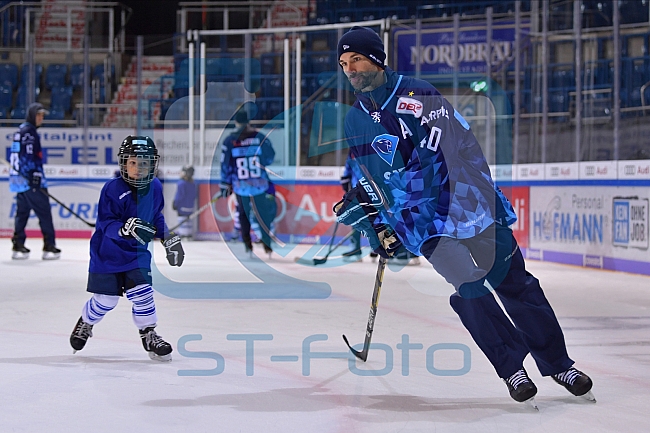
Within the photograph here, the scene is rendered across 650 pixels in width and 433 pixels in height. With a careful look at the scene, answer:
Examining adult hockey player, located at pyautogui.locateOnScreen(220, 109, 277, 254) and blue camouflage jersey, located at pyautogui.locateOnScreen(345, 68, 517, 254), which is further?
adult hockey player, located at pyautogui.locateOnScreen(220, 109, 277, 254)

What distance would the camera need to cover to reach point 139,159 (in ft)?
12.6

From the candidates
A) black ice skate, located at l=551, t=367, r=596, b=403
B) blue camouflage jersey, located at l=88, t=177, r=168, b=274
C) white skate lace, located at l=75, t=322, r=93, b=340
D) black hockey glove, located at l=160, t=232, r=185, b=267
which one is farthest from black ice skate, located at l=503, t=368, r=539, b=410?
white skate lace, located at l=75, t=322, r=93, b=340

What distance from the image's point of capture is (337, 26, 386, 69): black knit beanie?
3.11m

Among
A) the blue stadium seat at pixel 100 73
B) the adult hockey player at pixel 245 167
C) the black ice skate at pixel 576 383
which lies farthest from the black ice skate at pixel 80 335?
the blue stadium seat at pixel 100 73

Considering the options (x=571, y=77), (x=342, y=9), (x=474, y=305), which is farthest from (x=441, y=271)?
(x=342, y=9)

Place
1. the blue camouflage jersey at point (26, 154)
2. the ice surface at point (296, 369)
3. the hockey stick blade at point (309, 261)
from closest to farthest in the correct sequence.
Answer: the ice surface at point (296, 369)
the blue camouflage jersey at point (26, 154)
the hockey stick blade at point (309, 261)

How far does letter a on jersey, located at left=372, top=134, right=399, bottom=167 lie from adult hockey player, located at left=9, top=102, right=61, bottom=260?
662cm

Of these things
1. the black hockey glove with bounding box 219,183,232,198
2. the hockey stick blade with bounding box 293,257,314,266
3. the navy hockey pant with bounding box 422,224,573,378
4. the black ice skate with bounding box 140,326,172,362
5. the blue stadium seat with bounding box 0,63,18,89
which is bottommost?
the hockey stick blade with bounding box 293,257,314,266

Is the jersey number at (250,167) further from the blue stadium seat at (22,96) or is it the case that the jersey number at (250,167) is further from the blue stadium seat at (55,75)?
the blue stadium seat at (55,75)

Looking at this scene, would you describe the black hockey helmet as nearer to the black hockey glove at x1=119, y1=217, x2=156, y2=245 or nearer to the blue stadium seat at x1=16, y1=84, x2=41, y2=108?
the black hockey glove at x1=119, y1=217, x2=156, y2=245

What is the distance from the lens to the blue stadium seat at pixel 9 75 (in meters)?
12.5

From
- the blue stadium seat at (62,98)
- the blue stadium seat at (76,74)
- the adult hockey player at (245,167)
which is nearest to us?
the adult hockey player at (245,167)

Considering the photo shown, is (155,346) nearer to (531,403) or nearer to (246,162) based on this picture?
(531,403)

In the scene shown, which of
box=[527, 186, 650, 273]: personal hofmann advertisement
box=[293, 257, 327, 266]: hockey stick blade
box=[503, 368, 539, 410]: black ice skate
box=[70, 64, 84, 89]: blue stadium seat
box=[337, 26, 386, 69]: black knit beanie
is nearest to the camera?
box=[503, 368, 539, 410]: black ice skate
